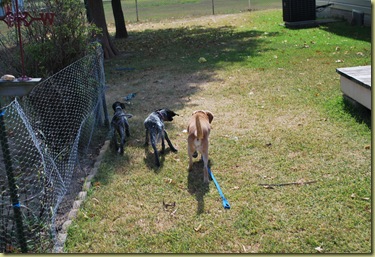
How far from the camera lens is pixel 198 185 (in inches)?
176

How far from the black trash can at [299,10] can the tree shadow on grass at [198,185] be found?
11561mm

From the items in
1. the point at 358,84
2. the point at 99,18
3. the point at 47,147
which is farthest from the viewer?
the point at 99,18

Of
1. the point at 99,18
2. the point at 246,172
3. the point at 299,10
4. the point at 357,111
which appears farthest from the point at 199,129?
the point at 299,10

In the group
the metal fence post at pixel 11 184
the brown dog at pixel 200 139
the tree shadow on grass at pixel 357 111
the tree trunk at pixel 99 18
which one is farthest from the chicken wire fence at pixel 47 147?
the tree trunk at pixel 99 18

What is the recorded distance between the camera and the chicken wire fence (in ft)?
11.6

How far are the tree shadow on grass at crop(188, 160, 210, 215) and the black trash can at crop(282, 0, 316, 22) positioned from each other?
1156 cm

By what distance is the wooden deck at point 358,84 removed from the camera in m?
5.70

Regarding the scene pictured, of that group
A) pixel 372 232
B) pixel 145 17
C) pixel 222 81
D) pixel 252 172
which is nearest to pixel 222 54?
pixel 222 81

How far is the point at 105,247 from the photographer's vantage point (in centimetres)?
355

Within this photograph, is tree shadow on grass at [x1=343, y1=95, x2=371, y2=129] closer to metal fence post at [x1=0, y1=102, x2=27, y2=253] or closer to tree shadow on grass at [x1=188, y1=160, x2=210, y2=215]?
tree shadow on grass at [x1=188, y1=160, x2=210, y2=215]

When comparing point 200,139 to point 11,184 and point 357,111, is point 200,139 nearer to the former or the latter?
point 11,184

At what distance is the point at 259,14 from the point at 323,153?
15.6 meters

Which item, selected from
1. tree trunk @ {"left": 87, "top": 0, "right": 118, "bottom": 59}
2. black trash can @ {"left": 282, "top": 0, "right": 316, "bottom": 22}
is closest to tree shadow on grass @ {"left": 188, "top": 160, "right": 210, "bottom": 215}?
tree trunk @ {"left": 87, "top": 0, "right": 118, "bottom": 59}

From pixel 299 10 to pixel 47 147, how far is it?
12.6m
